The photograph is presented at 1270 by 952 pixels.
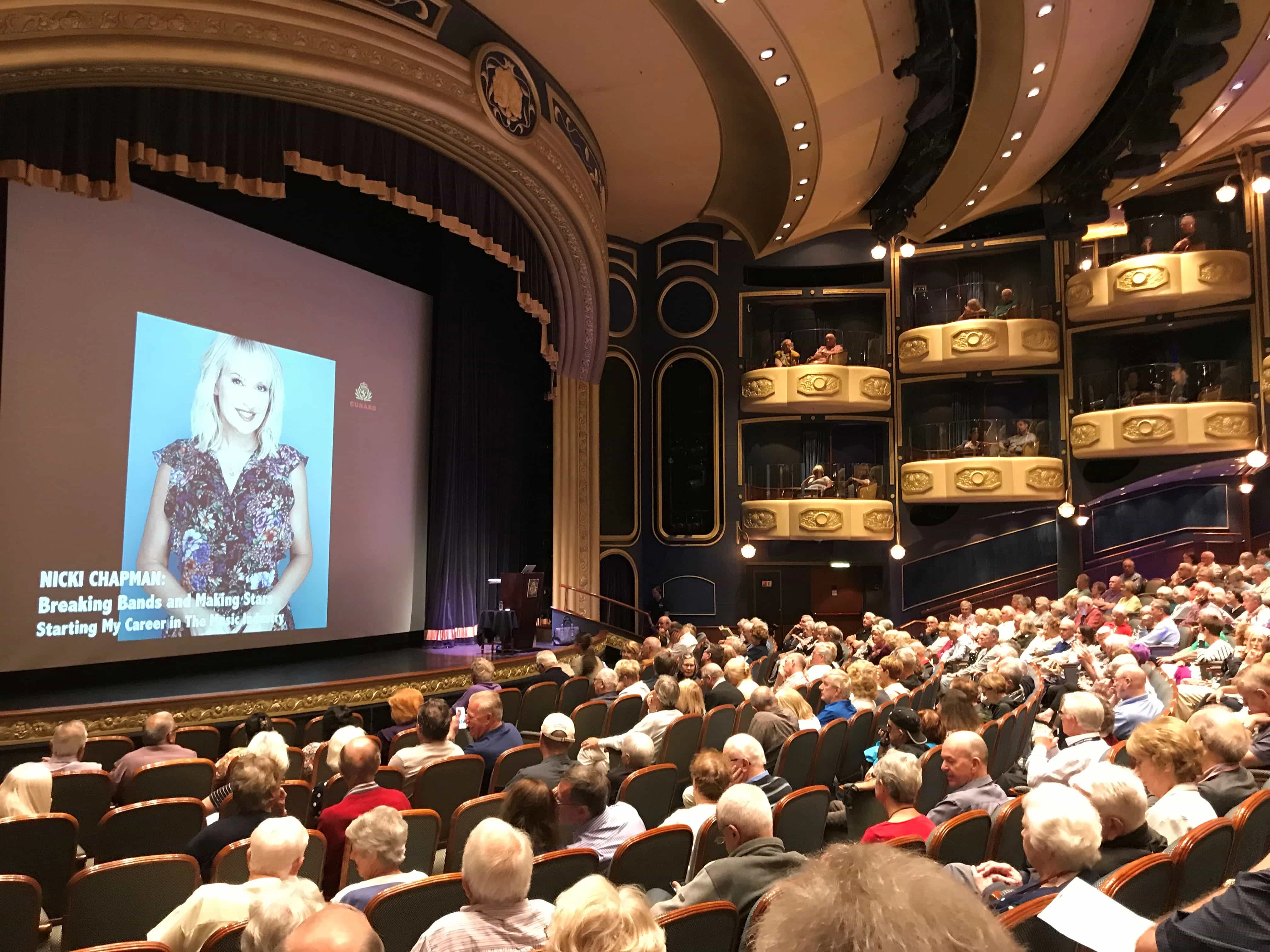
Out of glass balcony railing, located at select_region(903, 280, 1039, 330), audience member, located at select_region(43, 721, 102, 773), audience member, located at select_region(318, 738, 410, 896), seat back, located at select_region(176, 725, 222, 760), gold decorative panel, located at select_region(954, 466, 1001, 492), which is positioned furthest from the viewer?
glass balcony railing, located at select_region(903, 280, 1039, 330)

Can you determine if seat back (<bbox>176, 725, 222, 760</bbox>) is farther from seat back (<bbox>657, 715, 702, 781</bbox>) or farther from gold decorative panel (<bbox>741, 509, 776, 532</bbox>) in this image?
gold decorative panel (<bbox>741, 509, 776, 532</bbox>)

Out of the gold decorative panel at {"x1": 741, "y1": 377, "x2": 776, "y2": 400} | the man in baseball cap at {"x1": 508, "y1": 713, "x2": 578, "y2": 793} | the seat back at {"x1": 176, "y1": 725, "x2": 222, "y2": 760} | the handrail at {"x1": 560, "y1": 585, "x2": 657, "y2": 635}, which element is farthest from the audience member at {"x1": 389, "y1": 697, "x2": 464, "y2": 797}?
the gold decorative panel at {"x1": 741, "y1": 377, "x2": 776, "y2": 400}

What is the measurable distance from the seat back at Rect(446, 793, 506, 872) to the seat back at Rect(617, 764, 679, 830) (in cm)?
62

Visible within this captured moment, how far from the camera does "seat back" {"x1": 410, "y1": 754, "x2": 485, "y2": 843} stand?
15.1ft

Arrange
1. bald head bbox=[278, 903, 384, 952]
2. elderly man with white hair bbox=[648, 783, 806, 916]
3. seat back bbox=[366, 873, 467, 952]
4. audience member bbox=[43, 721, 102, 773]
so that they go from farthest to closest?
1. audience member bbox=[43, 721, 102, 773]
2. elderly man with white hair bbox=[648, 783, 806, 916]
3. seat back bbox=[366, 873, 467, 952]
4. bald head bbox=[278, 903, 384, 952]

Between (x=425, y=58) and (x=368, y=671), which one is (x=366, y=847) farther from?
(x=425, y=58)

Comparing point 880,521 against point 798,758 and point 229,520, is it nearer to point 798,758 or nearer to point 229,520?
point 229,520

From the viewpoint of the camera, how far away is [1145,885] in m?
2.48

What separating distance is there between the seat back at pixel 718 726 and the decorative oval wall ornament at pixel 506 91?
6923 millimetres

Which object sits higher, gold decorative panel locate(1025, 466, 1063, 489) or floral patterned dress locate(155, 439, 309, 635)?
gold decorative panel locate(1025, 466, 1063, 489)

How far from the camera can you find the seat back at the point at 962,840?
3148mm

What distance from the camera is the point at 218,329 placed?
970 centimetres

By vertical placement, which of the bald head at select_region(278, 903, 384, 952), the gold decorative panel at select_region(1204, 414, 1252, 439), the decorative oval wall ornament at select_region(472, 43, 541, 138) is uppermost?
the decorative oval wall ornament at select_region(472, 43, 541, 138)

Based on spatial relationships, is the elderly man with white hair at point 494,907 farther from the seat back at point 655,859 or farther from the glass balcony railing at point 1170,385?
the glass balcony railing at point 1170,385
